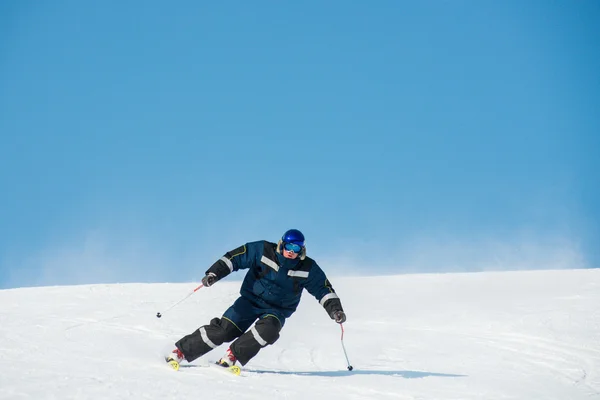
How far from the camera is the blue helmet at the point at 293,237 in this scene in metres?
6.81

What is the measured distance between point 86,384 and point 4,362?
127cm

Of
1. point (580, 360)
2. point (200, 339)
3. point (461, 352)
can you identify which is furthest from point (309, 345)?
point (580, 360)

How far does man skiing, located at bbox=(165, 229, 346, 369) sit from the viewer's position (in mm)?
6664

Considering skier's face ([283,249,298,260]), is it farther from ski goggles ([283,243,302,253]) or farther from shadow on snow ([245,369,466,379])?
shadow on snow ([245,369,466,379])

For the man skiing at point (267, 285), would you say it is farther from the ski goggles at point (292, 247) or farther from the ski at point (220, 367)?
the ski at point (220, 367)

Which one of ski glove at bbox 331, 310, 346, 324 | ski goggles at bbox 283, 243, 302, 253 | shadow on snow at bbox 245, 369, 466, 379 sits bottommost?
shadow on snow at bbox 245, 369, 466, 379

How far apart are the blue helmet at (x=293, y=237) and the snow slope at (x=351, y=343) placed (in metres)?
1.49

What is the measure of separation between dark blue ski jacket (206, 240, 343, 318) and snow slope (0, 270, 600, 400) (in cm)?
82

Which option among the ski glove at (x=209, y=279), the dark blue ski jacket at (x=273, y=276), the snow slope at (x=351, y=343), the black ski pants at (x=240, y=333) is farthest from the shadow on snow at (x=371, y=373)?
the ski glove at (x=209, y=279)

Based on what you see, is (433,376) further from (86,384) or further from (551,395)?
(86,384)

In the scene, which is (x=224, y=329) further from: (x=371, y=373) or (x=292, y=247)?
(x=371, y=373)

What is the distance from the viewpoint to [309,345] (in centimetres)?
891

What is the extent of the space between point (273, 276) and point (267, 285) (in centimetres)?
13

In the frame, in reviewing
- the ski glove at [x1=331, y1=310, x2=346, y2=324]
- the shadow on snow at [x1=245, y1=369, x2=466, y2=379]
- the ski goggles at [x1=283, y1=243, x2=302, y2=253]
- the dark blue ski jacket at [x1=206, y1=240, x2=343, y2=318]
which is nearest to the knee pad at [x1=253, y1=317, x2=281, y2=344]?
the dark blue ski jacket at [x1=206, y1=240, x2=343, y2=318]
